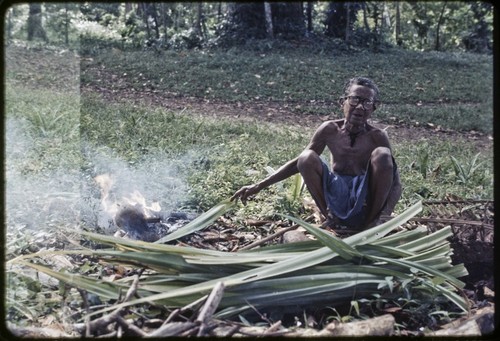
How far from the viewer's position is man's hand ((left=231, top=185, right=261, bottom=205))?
10.8ft

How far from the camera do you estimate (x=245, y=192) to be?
10.8 feet

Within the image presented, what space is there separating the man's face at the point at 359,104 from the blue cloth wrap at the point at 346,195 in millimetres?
268

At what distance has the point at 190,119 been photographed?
153 inches

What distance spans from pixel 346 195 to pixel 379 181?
0.20m

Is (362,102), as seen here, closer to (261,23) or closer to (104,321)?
(261,23)

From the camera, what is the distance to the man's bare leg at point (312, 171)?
324 cm

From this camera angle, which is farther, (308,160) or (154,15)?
(154,15)

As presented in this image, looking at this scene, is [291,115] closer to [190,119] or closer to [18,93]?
[190,119]

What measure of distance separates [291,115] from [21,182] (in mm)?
1517

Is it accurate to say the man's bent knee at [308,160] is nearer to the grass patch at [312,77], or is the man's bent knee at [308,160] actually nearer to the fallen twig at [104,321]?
the grass patch at [312,77]

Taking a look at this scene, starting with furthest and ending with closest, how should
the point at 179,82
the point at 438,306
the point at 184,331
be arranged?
the point at 179,82, the point at 438,306, the point at 184,331

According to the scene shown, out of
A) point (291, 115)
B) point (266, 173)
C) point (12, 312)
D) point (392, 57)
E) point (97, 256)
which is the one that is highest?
point (392, 57)

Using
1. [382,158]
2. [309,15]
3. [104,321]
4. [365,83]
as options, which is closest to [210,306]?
[104,321]

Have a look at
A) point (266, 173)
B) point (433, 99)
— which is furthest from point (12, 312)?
point (433, 99)
